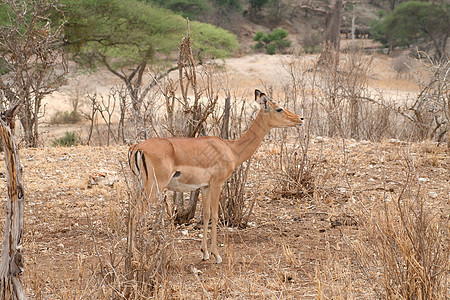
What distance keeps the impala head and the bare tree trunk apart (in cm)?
220

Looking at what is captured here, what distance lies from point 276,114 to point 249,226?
1.31 meters

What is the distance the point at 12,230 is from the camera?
319cm

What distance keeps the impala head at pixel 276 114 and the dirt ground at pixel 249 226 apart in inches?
30.7

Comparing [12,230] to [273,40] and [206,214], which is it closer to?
[206,214]

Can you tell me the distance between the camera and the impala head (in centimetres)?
468

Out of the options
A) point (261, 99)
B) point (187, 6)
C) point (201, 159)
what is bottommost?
point (201, 159)

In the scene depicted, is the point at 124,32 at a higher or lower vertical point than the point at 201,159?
higher

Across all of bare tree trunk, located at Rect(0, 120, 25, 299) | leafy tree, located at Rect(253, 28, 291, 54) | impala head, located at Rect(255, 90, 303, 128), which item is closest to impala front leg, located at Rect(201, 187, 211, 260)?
impala head, located at Rect(255, 90, 303, 128)

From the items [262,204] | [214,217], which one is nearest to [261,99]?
[214,217]

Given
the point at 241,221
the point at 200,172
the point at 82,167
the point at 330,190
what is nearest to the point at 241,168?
the point at 241,221

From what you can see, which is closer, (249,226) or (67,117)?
(249,226)

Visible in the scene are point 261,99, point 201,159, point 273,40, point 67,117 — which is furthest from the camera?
point 273,40

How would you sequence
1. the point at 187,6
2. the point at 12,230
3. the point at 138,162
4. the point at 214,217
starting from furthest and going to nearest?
the point at 187,6
the point at 214,217
the point at 138,162
the point at 12,230

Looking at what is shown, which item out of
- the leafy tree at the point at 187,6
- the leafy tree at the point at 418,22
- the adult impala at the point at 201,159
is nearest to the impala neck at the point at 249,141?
the adult impala at the point at 201,159
